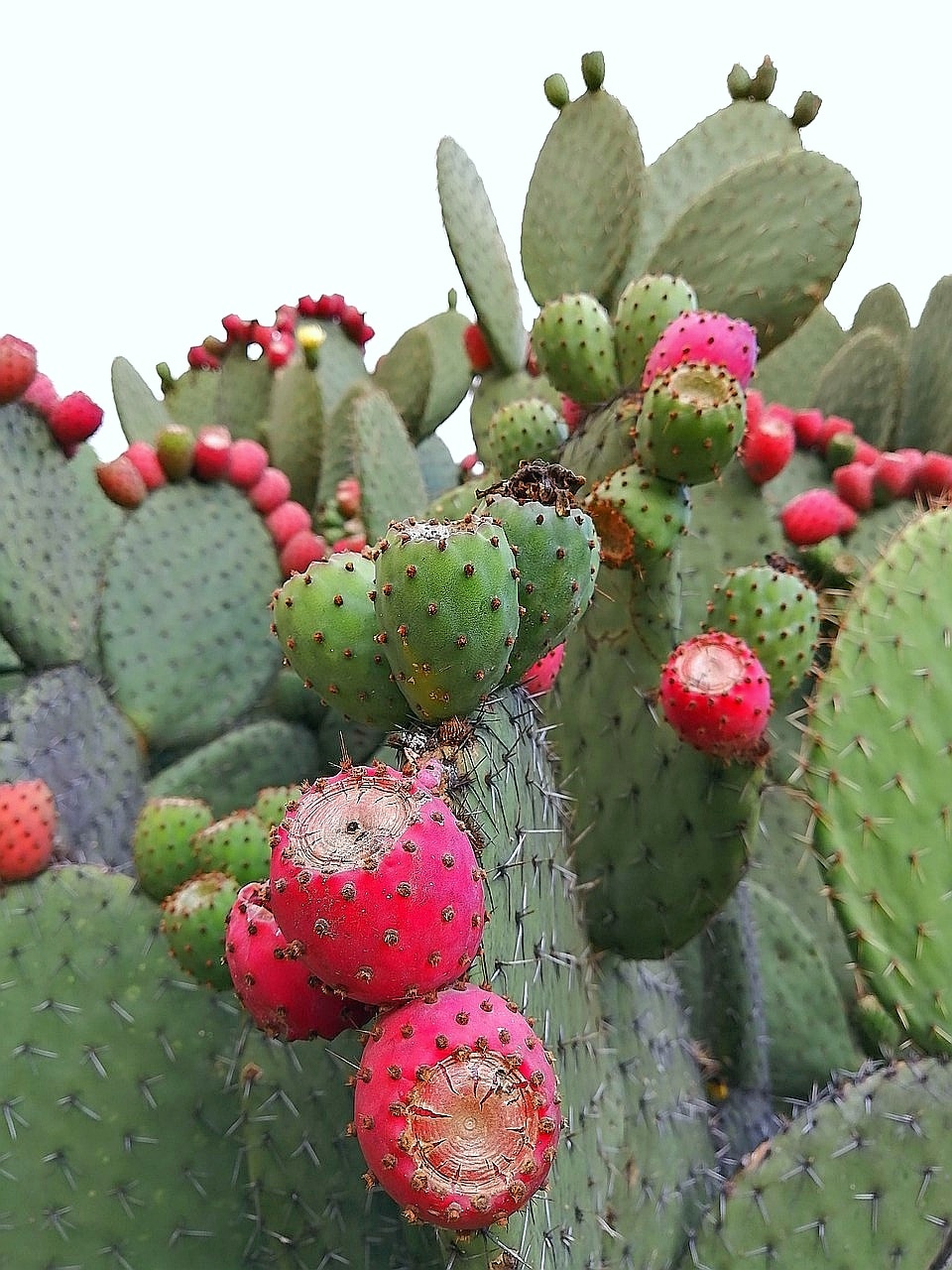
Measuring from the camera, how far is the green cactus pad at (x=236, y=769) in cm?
198

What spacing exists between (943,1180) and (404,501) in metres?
1.59

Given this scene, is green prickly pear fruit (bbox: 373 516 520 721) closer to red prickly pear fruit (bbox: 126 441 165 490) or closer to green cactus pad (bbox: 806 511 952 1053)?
green cactus pad (bbox: 806 511 952 1053)

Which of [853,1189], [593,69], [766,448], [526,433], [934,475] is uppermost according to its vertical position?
[593,69]

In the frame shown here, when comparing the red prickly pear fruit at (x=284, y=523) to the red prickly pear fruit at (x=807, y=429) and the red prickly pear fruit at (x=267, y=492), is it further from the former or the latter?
the red prickly pear fruit at (x=807, y=429)

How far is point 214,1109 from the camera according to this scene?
108 centimetres

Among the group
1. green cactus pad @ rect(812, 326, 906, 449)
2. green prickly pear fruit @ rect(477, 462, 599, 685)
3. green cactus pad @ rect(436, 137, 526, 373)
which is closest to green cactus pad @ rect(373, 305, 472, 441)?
green cactus pad @ rect(436, 137, 526, 373)

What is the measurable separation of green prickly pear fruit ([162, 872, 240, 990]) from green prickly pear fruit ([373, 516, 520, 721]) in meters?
0.46

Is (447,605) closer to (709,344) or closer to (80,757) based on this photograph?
(709,344)

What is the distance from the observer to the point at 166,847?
122cm

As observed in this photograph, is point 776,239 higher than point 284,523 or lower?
higher

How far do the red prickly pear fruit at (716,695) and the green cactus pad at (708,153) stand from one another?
4.06ft

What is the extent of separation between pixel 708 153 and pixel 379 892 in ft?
6.47

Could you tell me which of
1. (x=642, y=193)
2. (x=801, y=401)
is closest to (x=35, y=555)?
(x=642, y=193)

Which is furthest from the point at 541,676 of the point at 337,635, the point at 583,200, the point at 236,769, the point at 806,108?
the point at 806,108
